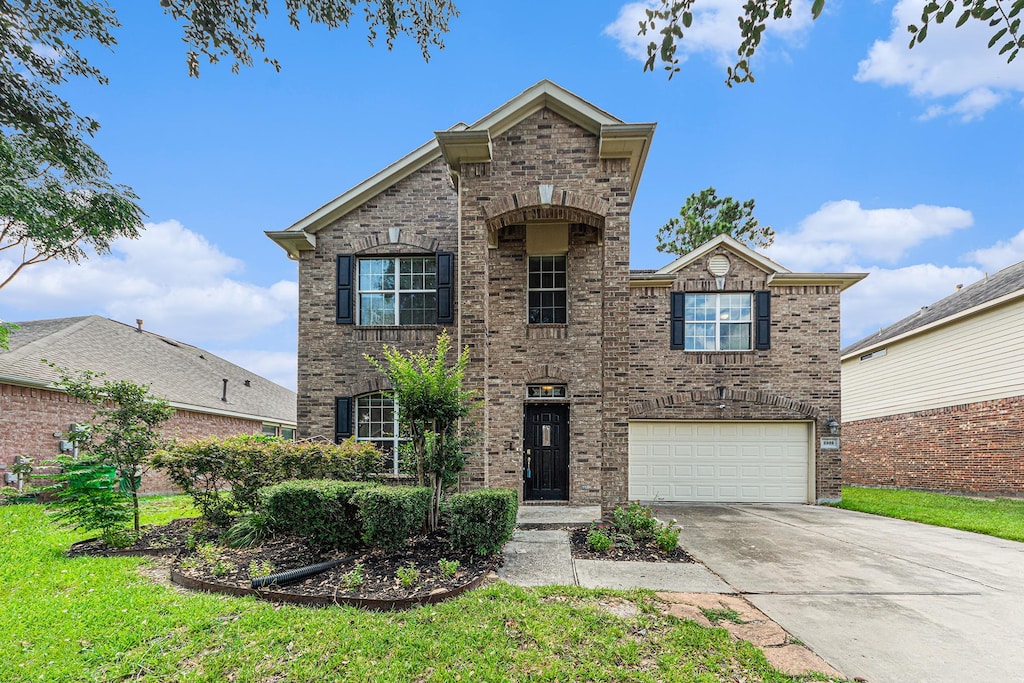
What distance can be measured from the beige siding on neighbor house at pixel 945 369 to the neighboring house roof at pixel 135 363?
20.8 metres

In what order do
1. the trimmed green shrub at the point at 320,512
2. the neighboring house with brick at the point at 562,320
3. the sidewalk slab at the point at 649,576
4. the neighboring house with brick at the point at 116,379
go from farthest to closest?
the neighboring house with brick at the point at 116,379 < the neighboring house with brick at the point at 562,320 < the trimmed green shrub at the point at 320,512 < the sidewalk slab at the point at 649,576

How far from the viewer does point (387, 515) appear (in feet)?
16.9

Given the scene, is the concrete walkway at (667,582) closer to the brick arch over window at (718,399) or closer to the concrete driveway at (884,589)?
the concrete driveway at (884,589)

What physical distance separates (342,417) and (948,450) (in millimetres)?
15595

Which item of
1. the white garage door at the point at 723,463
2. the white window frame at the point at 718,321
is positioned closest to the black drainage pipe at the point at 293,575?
the white garage door at the point at 723,463

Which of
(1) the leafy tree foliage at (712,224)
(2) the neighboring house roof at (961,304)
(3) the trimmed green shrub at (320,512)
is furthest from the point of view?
(1) the leafy tree foliage at (712,224)

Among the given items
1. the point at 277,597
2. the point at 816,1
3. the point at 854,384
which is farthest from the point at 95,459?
the point at 854,384

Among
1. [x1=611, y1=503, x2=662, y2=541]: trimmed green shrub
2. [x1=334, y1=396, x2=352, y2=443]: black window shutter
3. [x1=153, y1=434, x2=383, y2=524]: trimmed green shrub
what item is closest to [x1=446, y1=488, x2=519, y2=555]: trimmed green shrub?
[x1=611, y1=503, x2=662, y2=541]: trimmed green shrub

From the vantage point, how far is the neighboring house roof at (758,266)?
426 inches

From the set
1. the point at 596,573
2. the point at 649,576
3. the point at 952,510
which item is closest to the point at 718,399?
the point at 952,510

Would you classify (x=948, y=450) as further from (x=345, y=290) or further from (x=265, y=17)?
(x=265, y=17)

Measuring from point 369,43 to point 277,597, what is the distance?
510cm

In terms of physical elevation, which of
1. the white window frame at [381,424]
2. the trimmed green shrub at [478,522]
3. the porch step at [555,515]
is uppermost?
the white window frame at [381,424]

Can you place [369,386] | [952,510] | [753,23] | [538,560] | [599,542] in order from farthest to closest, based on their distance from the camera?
[952,510] < [369,386] < [599,542] < [538,560] < [753,23]
